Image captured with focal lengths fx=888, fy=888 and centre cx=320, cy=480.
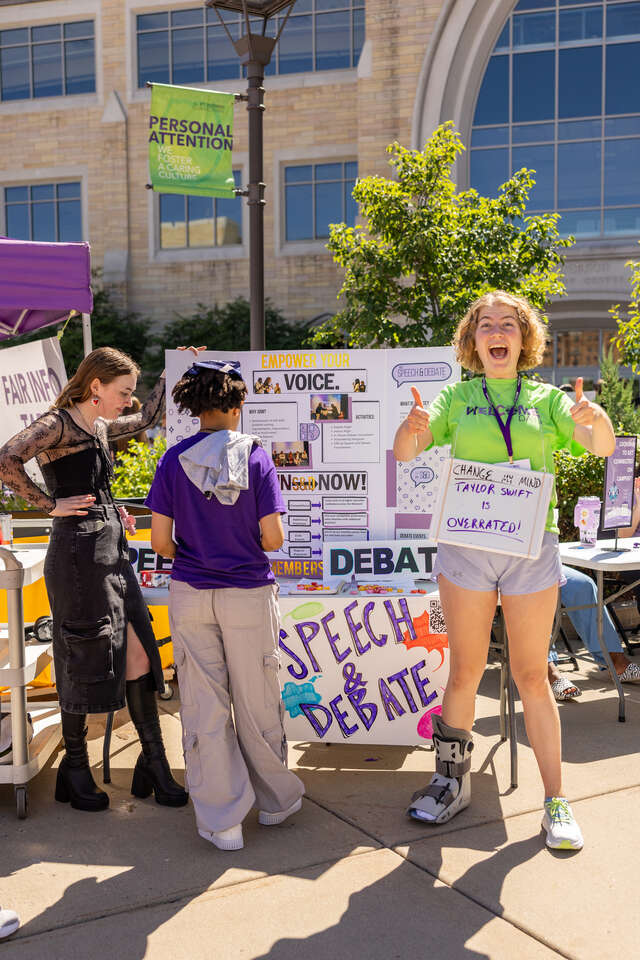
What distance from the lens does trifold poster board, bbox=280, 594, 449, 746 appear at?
400 centimetres

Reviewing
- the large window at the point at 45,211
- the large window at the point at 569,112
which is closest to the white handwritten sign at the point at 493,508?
the large window at the point at 569,112

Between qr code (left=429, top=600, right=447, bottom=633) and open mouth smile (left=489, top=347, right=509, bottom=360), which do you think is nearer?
open mouth smile (left=489, top=347, right=509, bottom=360)

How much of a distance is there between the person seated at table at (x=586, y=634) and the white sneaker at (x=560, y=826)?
1.71 meters

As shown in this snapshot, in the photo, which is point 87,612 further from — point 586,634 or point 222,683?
point 586,634

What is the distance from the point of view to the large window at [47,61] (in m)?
22.5

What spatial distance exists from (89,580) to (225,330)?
17.8m

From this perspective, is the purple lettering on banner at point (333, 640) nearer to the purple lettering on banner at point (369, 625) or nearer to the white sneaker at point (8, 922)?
the purple lettering on banner at point (369, 625)

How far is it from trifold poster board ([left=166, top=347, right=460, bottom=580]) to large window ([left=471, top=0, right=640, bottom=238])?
16.9 metres

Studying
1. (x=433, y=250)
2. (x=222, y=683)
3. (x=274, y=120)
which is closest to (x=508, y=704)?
(x=222, y=683)

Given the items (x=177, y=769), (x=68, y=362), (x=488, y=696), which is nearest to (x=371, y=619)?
(x=177, y=769)

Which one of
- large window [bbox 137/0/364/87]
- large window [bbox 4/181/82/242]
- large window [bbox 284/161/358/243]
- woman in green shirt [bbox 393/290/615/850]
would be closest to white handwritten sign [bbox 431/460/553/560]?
woman in green shirt [bbox 393/290/615/850]

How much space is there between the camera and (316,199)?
2119 centimetres

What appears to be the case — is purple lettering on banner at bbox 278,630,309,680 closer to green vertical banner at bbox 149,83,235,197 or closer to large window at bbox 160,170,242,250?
green vertical banner at bbox 149,83,235,197

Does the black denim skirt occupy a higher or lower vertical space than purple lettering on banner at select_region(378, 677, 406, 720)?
higher
